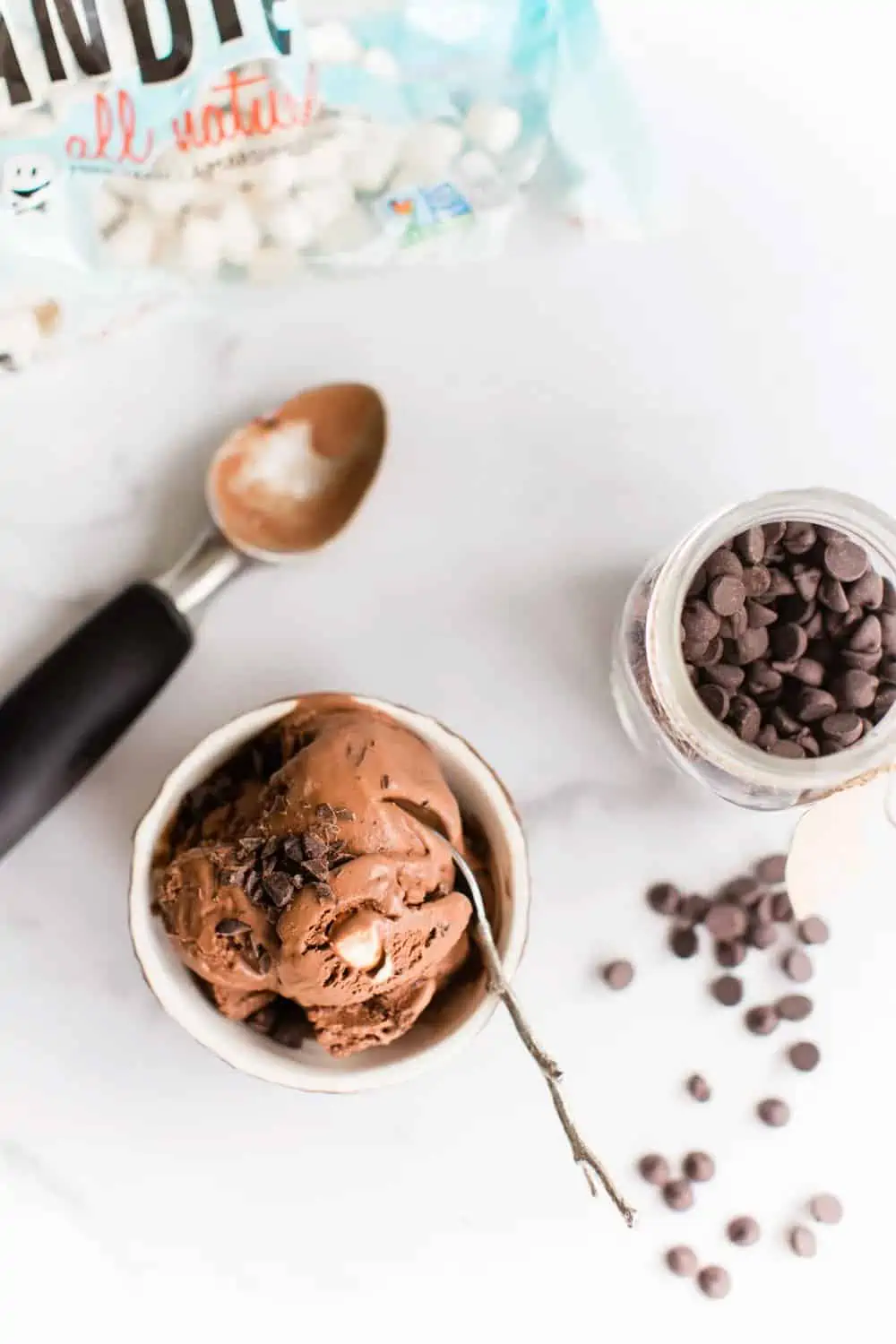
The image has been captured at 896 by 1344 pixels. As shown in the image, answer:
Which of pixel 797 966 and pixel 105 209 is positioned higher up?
pixel 105 209

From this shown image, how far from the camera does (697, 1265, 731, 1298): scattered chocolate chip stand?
2.55 ft

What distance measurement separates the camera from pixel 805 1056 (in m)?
0.78

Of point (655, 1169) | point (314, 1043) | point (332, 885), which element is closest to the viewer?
point (332, 885)

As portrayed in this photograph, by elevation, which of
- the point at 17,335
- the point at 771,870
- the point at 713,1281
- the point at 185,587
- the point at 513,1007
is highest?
the point at 17,335

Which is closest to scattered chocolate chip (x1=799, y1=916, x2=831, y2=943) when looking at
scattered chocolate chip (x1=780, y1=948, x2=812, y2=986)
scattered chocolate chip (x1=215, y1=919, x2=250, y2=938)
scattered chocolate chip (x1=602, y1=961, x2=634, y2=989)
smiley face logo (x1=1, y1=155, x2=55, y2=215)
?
scattered chocolate chip (x1=780, y1=948, x2=812, y2=986)

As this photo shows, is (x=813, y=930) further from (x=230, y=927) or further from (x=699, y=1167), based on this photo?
(x=230, y=927)

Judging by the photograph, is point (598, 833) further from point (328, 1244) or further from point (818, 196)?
point (818, 196)

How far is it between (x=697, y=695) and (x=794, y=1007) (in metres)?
0.27

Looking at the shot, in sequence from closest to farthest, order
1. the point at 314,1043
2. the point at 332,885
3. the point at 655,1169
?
the point at 332,885, the point at 314,1043, the point at 655,1169

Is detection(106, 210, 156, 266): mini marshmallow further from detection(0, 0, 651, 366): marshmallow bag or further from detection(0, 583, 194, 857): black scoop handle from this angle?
detection(0, 583, 194, 857): black scoop handle

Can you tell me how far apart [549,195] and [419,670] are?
323 millimetres

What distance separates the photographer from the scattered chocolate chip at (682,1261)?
2.54 feet

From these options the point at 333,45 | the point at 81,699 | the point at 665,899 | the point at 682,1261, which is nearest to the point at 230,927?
the point at 81,699

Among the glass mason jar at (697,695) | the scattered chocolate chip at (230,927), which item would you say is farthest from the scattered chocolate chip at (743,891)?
the scattered chocolate chip at (230,927)
